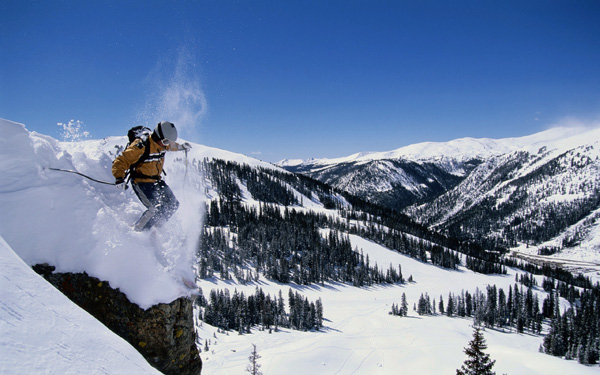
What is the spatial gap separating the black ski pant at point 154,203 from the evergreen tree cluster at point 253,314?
7283cm

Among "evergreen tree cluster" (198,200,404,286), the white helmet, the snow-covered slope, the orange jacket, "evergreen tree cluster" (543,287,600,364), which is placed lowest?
"evergreen tree cluster" (543,287,600,364)

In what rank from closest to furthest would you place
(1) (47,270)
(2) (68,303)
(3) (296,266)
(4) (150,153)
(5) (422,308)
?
(2) (68,303) → (1) (47,270) → (4) (150,153) → (5) (422,308) → (3) (296,266)

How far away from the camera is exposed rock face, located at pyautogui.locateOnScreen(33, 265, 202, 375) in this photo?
7.02 meters

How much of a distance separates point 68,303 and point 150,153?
5.03 m

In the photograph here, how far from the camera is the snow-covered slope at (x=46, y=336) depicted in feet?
9.91

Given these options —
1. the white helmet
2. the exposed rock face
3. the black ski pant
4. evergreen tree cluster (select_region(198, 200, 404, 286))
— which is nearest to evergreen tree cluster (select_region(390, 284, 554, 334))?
evergreen tree cluster (select_region(198, 200, 404, 286))

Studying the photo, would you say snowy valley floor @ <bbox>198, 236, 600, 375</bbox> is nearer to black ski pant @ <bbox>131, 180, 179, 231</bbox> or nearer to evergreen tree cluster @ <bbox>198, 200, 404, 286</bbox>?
evergreen tree cluster @ <bbox>198, 200, 404, 286</bbox>

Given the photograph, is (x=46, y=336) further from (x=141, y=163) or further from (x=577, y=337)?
(x=577, y=337)

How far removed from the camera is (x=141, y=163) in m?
8.68

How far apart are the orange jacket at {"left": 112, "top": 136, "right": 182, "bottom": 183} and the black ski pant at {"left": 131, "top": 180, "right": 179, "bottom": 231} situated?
22 cm

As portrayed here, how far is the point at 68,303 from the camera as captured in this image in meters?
4.67

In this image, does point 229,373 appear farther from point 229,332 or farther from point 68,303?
point 68,303

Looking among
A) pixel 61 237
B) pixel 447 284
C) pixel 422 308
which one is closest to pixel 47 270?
pixel 61 237

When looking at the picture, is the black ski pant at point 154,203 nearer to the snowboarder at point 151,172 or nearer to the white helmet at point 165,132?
the snowboarder at point 151,172
